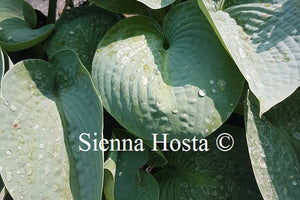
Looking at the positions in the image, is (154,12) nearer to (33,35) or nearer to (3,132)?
(33,35)

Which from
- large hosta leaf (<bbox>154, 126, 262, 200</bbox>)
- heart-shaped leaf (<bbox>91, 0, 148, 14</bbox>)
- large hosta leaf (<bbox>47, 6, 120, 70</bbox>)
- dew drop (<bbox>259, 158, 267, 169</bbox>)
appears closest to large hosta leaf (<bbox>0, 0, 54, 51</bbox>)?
large hosta leaf (<bbox>47, 6, 120, 70</bbox>)

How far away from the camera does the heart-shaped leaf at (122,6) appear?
90 centimetres

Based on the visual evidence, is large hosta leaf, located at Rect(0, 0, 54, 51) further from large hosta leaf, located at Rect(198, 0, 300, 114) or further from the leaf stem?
large hosta leaf, located at Rect(198, 0, 300, 114)

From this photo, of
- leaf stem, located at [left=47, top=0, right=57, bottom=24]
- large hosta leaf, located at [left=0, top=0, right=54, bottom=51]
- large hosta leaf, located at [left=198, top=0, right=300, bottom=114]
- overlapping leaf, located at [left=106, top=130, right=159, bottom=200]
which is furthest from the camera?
leaf stem, located at [left=47, top=0, right=57, bottom=24]

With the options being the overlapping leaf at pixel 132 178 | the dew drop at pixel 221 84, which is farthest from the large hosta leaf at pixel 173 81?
the overlapping leaf at pixel 132 178

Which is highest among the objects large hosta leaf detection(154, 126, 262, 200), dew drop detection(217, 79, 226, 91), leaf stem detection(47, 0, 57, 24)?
dew drop detection(217, 79, 226, 91)

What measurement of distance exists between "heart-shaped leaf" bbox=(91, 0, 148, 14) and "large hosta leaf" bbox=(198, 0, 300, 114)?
0.20 m

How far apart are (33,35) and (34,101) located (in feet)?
0.71

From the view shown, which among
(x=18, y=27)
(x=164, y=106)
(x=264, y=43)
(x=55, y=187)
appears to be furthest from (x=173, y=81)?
(x=18, y=27)

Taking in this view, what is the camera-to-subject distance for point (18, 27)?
0.98 metres

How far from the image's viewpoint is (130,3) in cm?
92

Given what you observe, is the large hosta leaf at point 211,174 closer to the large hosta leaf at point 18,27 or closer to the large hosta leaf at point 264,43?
the large hosta leaf at point 264,43

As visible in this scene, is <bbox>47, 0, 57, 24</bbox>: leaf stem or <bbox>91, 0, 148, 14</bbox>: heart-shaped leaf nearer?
<bbox>91, 0, 148, 14</bbox>: heart-shaped leaf

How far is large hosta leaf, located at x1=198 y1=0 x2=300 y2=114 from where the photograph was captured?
2.21ft
